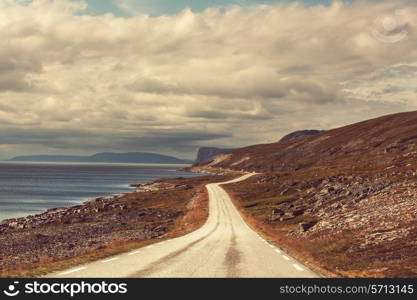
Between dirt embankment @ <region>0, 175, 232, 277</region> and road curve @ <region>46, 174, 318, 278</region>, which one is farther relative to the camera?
dirt embankment @ <region>0, 175, 232, 277</region>

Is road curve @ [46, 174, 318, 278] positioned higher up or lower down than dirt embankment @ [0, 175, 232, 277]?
lower down

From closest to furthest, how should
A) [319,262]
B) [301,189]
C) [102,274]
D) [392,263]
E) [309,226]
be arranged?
1. [102,274]
2. [392,263]
3. [319,262]
4. [309,226]
5. [301,189]

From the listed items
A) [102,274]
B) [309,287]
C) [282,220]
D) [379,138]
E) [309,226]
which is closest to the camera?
[309,287]

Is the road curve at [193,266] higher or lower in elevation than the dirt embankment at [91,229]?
lower

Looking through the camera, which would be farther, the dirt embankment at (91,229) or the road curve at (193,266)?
the dirt embankment at (91,229)

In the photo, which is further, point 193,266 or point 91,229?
point 91,229

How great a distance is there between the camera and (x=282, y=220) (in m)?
59.3

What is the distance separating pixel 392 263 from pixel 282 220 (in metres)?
38.4

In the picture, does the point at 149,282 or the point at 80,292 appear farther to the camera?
the point at 149,282

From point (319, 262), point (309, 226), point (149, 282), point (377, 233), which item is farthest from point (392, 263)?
point (309, 226)

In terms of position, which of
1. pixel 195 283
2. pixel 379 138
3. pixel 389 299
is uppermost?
pixel 379 138

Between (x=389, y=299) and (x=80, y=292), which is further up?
(x=80, y=292)

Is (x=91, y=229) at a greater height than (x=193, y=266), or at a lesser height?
greater

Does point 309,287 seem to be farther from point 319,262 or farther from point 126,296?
point 319,262
